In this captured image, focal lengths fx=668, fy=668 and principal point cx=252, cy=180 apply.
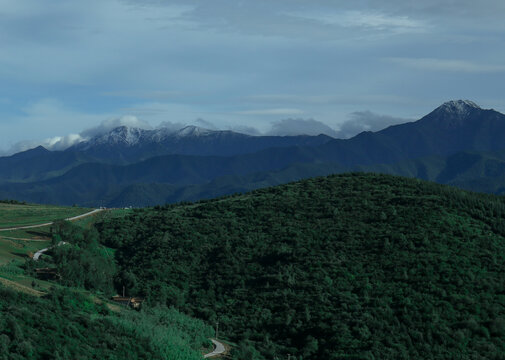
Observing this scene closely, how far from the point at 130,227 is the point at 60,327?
67.1 meters

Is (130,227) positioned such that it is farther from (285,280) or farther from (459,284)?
(459,284)

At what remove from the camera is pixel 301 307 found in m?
77.1

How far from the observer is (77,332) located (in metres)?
48.6

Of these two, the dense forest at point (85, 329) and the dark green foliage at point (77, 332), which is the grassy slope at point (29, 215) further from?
the dark green foliage at point (77, 332)

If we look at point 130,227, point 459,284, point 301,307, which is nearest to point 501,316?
point 459,284

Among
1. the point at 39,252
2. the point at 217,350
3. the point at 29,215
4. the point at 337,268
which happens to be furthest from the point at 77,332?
Answer: the point at 29,215

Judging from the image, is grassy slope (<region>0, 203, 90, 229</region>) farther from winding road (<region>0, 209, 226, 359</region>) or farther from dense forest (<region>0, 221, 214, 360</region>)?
dense forest (<region>0, 221, 214, 360</region>)

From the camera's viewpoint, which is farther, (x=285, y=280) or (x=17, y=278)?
(x=285, y=280)

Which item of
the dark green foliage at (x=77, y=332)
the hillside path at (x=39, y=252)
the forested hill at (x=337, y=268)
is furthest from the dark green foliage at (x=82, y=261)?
the dark green foliage at (x=77, y=332)

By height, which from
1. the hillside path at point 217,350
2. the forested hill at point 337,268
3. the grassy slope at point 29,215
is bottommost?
the hillside path at point 217,350

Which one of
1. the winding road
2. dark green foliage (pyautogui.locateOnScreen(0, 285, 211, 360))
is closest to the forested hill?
the winding road

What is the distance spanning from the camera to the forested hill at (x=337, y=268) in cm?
6975

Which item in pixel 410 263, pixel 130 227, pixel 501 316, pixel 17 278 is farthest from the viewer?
pixel 130 227

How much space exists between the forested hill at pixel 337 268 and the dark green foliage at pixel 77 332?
9362 mm
